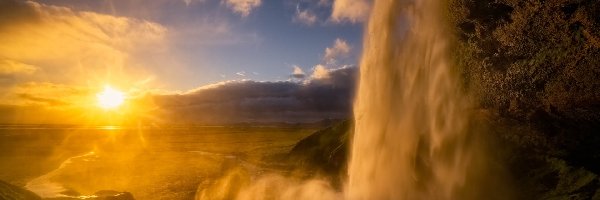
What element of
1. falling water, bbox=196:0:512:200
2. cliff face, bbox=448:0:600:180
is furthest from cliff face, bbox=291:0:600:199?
falling water, bbox=196:0:512:200

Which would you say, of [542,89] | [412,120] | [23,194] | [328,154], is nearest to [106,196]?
[23,194]

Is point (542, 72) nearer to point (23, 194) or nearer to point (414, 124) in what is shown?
point (414, 124)

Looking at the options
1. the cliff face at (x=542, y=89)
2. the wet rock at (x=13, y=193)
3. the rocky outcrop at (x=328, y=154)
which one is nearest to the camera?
the cliff face at (x=542, y=89)

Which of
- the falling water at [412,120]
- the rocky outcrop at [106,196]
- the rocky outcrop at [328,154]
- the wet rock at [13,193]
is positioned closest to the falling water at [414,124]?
the falling water at [412,120]

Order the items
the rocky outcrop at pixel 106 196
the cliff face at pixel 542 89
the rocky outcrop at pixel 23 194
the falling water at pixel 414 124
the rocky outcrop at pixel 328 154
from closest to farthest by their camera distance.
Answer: the cliff face at pixel 542 89 → the falling water at pixel 414 124 → the rocky outcrop at pixel 23 194 → the rocky outcrop at pixel 106 196 → the rocky outcrop at pixel 328 154

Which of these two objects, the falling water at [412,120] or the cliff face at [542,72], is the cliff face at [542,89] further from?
the falling water at [412,120]

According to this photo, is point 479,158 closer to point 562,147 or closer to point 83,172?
point 562,147

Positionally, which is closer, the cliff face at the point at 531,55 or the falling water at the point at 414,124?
the cliff face at the point at 531,55

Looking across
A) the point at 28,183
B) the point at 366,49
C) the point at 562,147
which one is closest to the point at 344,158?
the point at 366,49
